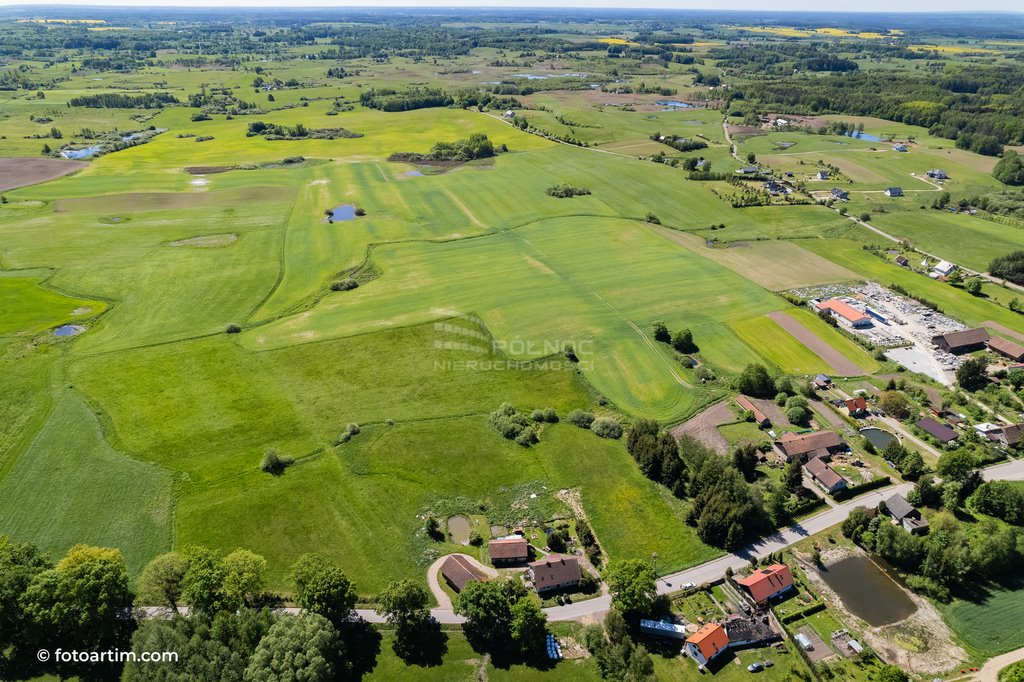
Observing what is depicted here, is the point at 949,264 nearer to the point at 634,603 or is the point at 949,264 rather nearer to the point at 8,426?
the point at 634,603

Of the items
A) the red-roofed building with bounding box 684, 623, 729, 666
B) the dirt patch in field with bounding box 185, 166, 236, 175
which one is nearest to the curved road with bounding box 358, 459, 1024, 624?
the red-roofed building with bounding box 684, 623, 729, 666

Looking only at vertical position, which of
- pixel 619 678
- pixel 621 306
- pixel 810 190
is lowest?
pixel 619 678

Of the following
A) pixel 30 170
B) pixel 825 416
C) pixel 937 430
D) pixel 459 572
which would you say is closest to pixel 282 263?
pixel 459 572

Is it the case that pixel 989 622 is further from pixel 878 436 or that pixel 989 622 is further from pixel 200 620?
pixel 200 620

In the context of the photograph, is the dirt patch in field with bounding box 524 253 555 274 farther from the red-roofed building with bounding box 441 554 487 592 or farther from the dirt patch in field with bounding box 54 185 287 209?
the dirt patch in field with bounding box 54 185 287 209

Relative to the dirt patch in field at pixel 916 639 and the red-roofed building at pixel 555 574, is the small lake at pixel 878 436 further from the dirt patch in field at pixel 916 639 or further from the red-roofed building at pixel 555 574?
the red-roofed building at pixel 555 574

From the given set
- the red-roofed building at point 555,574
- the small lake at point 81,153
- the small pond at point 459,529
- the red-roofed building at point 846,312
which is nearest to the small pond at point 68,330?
the small pond at point 459,529

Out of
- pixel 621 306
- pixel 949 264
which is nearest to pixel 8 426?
pixel 621 306
